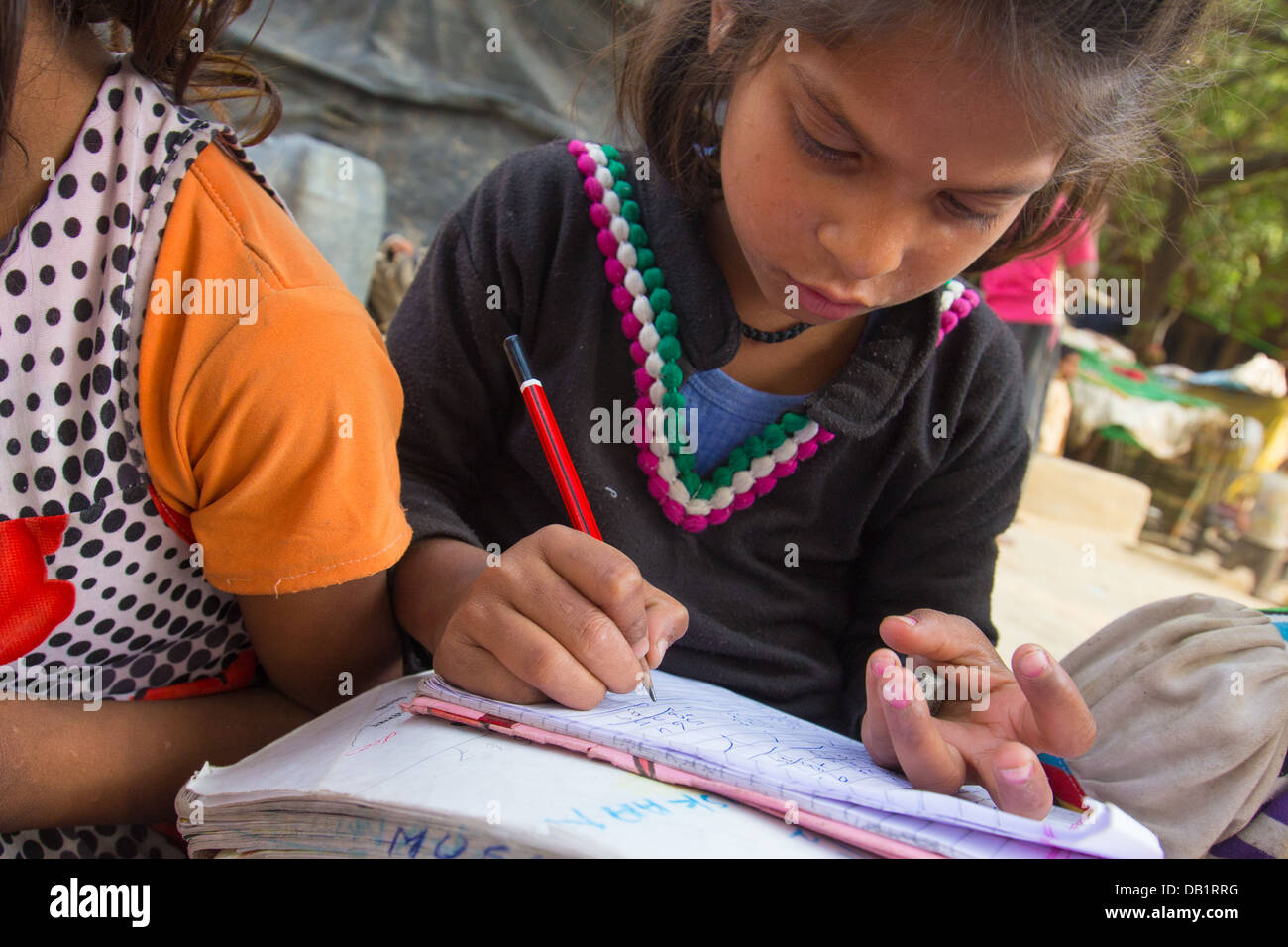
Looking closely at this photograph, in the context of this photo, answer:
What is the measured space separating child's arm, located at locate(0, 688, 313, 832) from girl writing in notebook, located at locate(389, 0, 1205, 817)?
6.9 inches

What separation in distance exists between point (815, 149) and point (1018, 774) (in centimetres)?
48

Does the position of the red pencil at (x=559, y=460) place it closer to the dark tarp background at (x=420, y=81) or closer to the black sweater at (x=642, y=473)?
the black sweater at (x=642, y=473)

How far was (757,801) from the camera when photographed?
0.55 metres

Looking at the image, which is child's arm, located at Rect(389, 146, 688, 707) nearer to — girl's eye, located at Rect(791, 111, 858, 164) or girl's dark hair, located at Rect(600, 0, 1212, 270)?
girl's dark hair, located at Rect(600, 0, 1212, 270)

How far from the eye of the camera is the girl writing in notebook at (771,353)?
0.71 metres

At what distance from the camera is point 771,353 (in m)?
1.00

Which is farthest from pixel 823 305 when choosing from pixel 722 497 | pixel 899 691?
pixel 899 691

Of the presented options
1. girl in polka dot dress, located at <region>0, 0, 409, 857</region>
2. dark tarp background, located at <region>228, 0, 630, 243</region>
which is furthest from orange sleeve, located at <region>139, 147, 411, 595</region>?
dark tarp background, located at <region>228, 0, 630, 243</region>

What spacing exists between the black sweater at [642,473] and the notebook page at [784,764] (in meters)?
0.23

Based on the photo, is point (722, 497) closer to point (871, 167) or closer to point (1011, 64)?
point (871, 167)

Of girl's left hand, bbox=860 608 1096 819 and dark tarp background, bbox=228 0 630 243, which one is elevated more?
dark tarp background, bbox=228 0 630 243

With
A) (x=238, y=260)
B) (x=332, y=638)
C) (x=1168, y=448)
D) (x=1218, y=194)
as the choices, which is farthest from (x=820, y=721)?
(x=1218, y=194)

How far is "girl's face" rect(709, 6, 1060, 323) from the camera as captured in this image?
686mm

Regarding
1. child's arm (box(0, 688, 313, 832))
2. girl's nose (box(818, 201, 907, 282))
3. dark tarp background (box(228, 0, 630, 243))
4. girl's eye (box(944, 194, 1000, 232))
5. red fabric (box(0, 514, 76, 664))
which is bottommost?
child's arm (box(0, 688, 313, 832))
